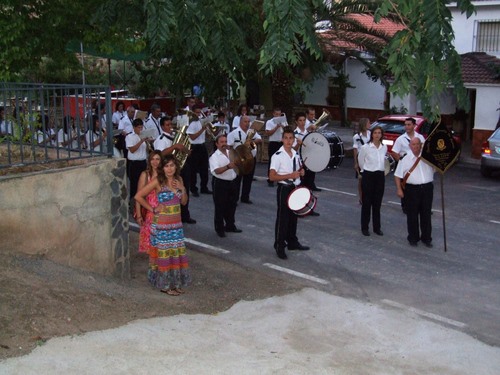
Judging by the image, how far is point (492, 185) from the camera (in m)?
16.9

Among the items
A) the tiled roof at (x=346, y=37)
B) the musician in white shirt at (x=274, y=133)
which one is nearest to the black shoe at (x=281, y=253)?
the musician in white shirt at (x=274, y=133)

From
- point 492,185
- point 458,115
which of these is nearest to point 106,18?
point 492,185

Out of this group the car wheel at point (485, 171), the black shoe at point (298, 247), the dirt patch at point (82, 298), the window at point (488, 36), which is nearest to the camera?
the dirt patch at point (82, 298)

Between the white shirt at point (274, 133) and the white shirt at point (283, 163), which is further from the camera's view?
Answer: the white shirt at point (274, 133)

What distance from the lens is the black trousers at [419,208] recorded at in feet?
35.2

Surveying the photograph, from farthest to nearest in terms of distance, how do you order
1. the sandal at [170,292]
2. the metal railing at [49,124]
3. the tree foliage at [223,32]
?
the sandal at [170,292] → the metal railing at [49,124] → the tree foliage at [223,32]

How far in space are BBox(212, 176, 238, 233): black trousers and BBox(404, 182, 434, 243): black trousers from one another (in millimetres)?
2622

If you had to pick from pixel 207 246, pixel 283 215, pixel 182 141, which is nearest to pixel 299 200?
pixel 283 215

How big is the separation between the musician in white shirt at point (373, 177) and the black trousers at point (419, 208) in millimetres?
643

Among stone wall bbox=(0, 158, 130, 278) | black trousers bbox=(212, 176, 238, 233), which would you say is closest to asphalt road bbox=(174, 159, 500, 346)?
black trousers bbox=(212, 176, 238, 233)

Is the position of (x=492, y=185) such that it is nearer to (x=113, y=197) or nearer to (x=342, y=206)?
(x=342, y=206)

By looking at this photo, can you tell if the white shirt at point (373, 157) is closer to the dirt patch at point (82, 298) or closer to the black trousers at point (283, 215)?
the black trousers at point (283, 215)

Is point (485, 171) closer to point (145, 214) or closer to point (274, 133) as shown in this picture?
point (274, 133)

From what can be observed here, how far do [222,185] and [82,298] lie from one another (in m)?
4.43
